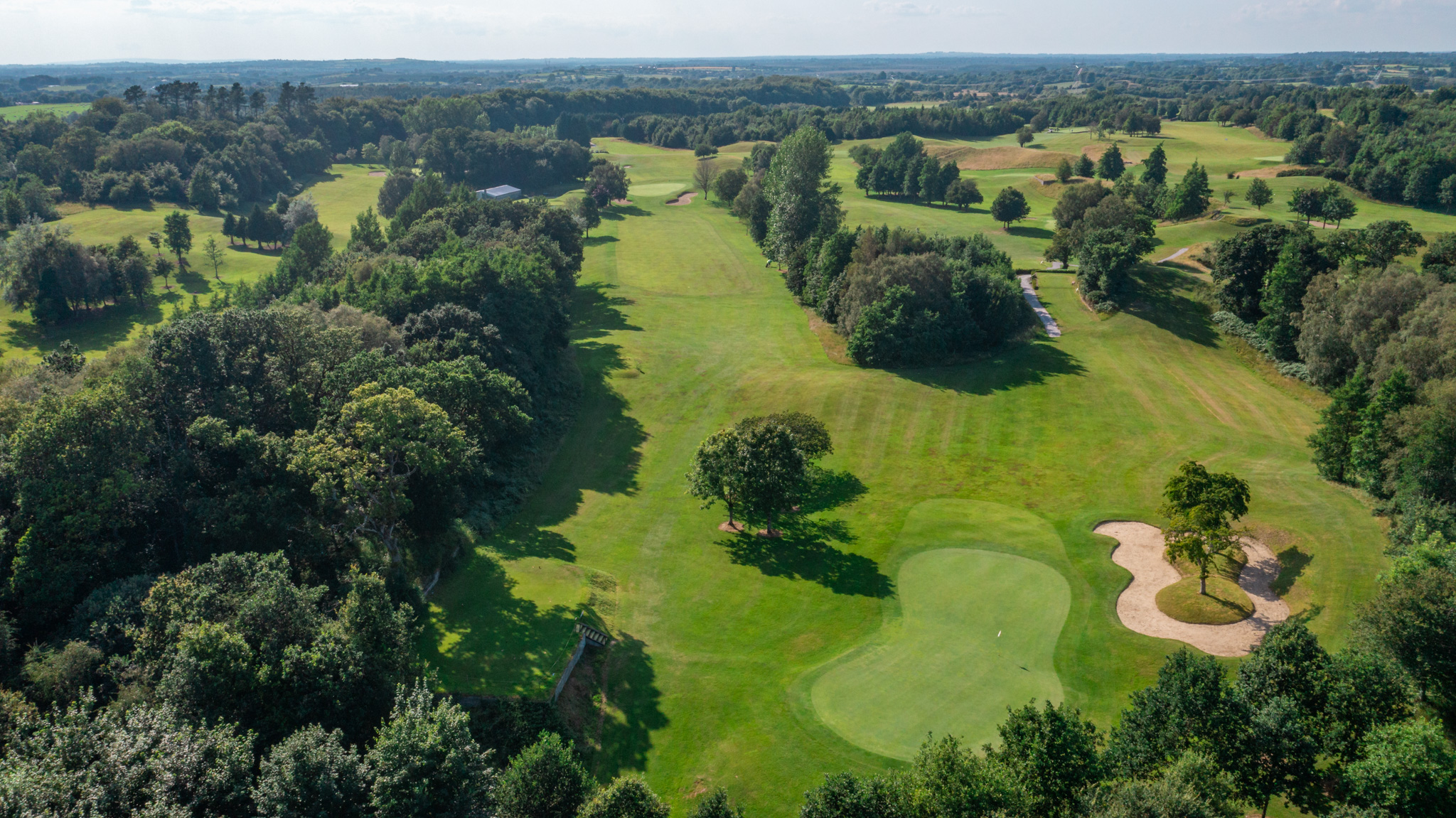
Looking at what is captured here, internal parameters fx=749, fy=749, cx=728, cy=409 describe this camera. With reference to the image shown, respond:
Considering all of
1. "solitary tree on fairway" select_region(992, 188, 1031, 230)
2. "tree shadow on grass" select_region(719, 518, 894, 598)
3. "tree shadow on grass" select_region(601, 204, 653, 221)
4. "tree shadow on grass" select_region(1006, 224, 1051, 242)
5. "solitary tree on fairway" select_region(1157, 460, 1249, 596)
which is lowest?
"tree shadow on grass" select_region(719, 518, 894, 598)

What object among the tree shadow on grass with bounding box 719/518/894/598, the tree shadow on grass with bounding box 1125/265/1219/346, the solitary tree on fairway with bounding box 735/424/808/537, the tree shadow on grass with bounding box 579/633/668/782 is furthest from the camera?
the tree shadow on grass with bounding box 1125/265/1219/346

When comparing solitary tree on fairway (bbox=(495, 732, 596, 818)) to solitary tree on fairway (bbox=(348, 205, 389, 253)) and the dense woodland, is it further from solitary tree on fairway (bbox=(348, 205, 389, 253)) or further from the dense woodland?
solitary tree on fairway (bbox=(348, 205, 389, 253))

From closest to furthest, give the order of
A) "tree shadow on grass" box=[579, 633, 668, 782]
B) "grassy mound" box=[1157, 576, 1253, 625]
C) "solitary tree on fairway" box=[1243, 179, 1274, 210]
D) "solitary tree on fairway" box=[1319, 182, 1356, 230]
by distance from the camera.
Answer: "tree shadow on grass" box=[579, 633, 668, 782], "grassy mound" box=[1157, 576, 1253, 625], "solitary tree on fairway" box=[1319, 182, 1356, 230], "solitary tree on fairway" box=[1243, 179, 1274, 210]

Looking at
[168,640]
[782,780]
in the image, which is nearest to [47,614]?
[168,640]

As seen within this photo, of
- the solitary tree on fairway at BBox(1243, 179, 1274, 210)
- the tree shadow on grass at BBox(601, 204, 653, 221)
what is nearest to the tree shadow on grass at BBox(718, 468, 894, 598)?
the solitary tree on fairway at BBox(1243, 179, 1274, 210)

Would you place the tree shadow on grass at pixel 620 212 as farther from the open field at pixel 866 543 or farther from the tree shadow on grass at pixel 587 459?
the tree shadow on grass at pixel 587 459

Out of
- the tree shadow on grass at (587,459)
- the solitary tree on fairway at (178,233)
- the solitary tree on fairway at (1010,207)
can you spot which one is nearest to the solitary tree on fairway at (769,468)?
the tree shadow on grass at (587,459)
